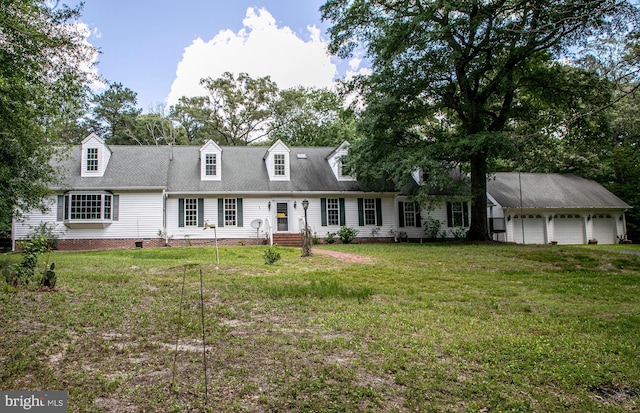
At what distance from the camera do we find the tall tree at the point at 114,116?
3459 centimetres

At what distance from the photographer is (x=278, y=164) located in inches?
804

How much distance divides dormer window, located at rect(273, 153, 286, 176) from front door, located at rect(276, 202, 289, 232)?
1.76 metres

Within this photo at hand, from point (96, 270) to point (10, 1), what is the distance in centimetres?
574

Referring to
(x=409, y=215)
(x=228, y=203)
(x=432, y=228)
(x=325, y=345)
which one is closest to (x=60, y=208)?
(x=228, y=203)

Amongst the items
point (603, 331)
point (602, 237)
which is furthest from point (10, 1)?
point (602, 237)

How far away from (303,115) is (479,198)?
1885cm

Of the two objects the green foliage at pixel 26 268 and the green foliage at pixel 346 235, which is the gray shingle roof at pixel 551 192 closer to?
the green foliage at pixel 346 235

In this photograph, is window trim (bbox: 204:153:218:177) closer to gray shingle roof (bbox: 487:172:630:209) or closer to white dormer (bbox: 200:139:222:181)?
white dormer (bbox: 200:139:222:181)

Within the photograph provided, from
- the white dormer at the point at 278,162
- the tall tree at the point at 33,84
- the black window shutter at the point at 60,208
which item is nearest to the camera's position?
the tall tree at the point at 33,84

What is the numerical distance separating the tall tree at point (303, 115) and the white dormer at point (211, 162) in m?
12.0

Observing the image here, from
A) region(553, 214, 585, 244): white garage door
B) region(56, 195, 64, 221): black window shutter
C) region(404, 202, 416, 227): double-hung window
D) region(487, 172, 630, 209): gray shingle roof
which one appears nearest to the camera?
region(56, 195, 64, 221): black window shutter

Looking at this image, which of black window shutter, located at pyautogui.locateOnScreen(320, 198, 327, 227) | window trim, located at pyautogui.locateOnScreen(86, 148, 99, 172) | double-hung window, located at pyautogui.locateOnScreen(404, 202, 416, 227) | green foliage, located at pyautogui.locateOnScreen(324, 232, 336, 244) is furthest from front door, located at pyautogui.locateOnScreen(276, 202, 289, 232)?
window trim, located at pyautogui.locateOnScreen(86, 148, 99, 172)

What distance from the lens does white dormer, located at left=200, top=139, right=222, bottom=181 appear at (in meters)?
19.6

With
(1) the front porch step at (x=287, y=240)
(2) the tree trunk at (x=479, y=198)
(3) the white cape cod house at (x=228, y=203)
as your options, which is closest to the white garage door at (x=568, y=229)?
(3) the white cape cod house at (x=228, y=203)
